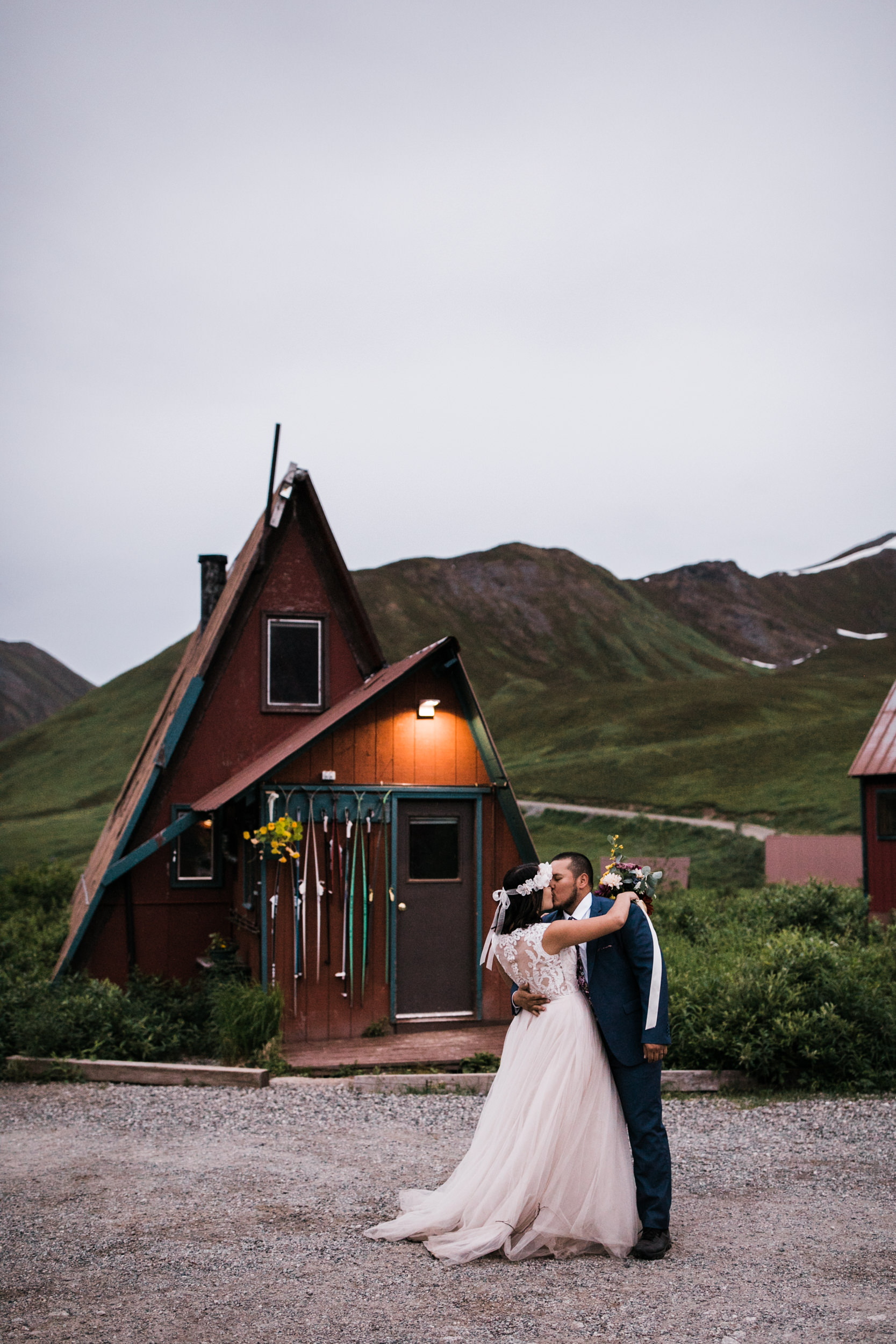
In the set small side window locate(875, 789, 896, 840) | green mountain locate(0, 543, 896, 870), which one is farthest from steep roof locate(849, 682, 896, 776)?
green mountain locate(0, 543, 896, 870)

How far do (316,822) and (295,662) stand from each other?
9.96 ft

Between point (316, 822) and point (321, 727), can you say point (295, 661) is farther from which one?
point (316, 822)

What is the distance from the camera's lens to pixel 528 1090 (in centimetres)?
555

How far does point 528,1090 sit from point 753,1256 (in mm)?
1285

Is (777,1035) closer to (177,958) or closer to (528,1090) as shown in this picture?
(528,1090)

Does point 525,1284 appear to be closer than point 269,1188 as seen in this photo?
Yes

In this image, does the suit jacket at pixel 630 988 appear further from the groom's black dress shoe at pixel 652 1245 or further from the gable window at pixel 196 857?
the gable window at pixel 196 857

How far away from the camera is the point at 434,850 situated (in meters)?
11.5

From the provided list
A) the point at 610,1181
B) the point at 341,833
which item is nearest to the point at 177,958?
the point at 341,833

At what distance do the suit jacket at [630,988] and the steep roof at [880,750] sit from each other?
14220 millimetres

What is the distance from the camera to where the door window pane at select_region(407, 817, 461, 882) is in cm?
1141

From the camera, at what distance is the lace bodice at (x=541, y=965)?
5.67 metres

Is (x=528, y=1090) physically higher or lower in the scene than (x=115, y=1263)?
higher

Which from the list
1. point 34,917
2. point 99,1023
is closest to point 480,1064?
point 99,1023
